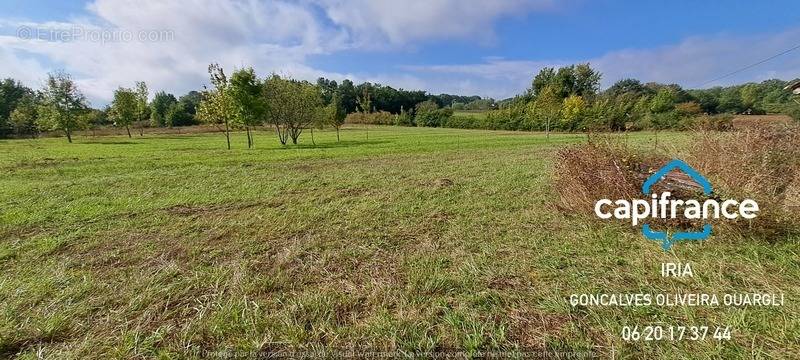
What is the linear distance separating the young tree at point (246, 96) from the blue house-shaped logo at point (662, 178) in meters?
21.9

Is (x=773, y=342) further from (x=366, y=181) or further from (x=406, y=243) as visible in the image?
(x=366, y=181)

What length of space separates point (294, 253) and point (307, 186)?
4.79m

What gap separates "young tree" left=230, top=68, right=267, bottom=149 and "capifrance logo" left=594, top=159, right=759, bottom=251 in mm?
21448

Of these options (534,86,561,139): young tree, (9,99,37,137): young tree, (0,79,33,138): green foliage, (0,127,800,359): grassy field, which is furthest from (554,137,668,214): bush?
(0,79,33,138): green foliage

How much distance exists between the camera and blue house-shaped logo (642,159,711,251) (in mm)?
4293

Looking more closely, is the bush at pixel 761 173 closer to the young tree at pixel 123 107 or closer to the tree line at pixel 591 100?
the tree line at pixel 591 100

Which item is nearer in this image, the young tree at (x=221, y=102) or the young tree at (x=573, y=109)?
the young tree at (x=221, y=102)

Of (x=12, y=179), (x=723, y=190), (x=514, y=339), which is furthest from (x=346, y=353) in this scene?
(x=12, y=179)

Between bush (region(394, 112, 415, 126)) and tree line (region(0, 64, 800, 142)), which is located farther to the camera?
bush (region(394, 112, 415, 126))

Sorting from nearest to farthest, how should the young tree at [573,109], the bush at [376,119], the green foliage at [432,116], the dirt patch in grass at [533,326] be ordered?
the dirt patch in grass at [533,326] < the young tree at [573,109] < the green foliage at [432,116] < the bush at [376,119]

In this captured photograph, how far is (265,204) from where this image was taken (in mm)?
6957

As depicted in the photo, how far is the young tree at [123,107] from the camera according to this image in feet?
134

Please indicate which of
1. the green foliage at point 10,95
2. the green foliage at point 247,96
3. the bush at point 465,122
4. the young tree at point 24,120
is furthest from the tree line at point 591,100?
the green foliage at point 10,95

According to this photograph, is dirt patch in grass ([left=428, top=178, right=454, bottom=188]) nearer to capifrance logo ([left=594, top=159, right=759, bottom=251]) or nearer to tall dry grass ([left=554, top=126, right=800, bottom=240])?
tall dry grass ([left=554, top=126, right=800, bottom=240])
